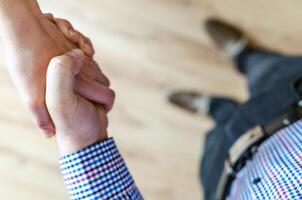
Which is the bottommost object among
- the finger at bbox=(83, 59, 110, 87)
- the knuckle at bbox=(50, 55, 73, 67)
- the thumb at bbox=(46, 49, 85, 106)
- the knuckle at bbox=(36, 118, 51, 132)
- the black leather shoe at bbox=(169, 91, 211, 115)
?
the black leather shoe at bbox=(169, 91, 211, 115)

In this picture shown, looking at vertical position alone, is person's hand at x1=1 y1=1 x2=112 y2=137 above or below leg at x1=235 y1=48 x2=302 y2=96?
above

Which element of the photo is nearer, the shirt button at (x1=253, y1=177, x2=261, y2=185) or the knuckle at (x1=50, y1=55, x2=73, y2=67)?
the knuckle at (x1=50, y1=55, x2=73, y2=67)

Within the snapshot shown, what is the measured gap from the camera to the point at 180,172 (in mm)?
1212

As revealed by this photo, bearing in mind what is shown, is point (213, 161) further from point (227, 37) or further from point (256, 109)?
point (227, 37)

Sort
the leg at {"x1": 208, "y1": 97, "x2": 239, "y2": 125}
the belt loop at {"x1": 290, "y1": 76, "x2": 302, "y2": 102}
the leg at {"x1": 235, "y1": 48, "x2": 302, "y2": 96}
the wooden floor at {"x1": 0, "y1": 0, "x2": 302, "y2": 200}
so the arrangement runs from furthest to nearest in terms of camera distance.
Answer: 1. the wooden floor at {"x1": 0, "y1": 0, "x2": 302, "y2": 200}
2. the leg at {"x1": 208, "y1": 97, "x2": 239, "y2": 125}
3. the leg at {"x1": 235, "y1": 48, "x2": 302, "y2": 96}
4. the belt loop at {"x1": 290, "y1": 76, "x2": 302, "y2": 102}

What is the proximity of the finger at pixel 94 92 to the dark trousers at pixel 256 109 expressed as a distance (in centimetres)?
32

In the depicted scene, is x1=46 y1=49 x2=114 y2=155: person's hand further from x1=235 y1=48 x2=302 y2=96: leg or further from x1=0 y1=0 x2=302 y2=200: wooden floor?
x1=0 y1=0 x2=302 y2=200: wooden floor

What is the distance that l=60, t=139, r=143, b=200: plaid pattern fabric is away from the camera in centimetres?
55

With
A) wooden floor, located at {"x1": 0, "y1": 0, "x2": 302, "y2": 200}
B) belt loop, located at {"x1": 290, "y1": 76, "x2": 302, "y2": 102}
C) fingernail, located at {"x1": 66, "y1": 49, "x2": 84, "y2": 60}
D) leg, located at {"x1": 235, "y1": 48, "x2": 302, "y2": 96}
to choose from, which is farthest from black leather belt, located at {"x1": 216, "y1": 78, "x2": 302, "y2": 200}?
wooden floor, located at {"x1": 0, "y1": 0, "x2": 302, "y2": 200}

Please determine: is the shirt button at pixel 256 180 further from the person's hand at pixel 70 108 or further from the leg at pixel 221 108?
the leg at pixel 221 108

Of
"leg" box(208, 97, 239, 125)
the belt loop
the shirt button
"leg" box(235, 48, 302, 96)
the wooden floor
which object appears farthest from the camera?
the wooden floor

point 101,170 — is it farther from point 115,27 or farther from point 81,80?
point 115,27

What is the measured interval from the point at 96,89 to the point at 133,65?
0.59 m

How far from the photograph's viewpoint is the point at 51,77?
0.50 meters
